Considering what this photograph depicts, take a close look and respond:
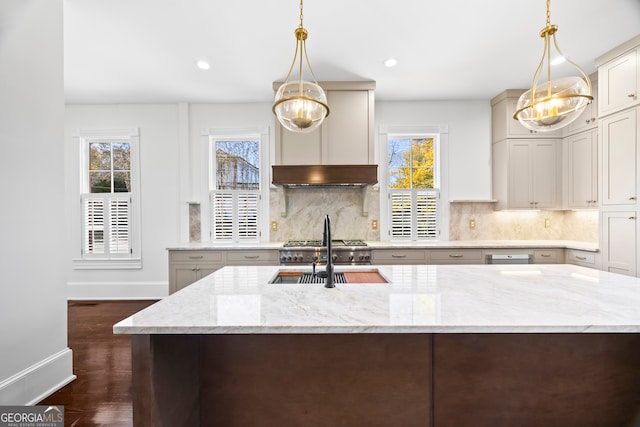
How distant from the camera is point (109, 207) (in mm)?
4125

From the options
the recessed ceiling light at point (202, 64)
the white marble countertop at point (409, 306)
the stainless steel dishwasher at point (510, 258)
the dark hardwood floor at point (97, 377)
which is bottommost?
the dark hardwood floor at point (97, 377)

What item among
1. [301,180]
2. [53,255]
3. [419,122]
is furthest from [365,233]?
[53,255]

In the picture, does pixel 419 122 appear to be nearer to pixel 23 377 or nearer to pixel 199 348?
pixel 199 348

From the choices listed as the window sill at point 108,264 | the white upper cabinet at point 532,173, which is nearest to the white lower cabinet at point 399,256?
A: the white upper cabinet at point 532,173

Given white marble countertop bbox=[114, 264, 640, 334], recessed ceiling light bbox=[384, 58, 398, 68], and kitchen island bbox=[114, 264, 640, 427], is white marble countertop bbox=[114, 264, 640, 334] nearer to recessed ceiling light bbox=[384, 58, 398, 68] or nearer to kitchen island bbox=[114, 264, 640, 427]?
kitchen island bbox=[114, 264, 640, 427]

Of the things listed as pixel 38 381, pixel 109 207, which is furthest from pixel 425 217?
pixel 109 207

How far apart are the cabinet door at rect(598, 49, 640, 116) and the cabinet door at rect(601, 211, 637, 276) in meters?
1.09

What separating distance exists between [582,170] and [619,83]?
102 cm

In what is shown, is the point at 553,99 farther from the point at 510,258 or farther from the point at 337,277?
the point at 510,258

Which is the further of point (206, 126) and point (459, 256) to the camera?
point (206, 126)

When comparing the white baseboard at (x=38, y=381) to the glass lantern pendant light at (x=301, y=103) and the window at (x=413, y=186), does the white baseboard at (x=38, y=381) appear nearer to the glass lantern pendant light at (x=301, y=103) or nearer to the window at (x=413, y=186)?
the glass lantern pendant light at (x=301, y=103)

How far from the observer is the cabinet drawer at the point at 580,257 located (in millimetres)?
3095

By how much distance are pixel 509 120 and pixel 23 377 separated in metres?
5.32

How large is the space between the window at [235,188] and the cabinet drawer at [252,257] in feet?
2.14
